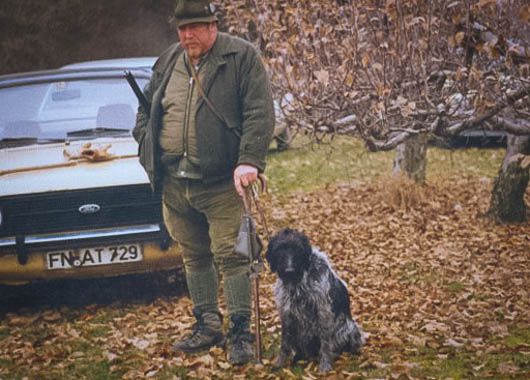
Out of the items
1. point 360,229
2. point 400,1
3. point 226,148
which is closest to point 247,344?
point 226,148

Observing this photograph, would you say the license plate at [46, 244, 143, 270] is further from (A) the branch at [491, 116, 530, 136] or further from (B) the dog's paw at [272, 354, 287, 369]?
(A) the branch at [491, 116, 530, 136]

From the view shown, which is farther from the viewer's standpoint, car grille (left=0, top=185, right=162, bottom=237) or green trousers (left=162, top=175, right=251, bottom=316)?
car grille (left=0, top=185, right=162, bottom=237)

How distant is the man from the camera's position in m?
4.40

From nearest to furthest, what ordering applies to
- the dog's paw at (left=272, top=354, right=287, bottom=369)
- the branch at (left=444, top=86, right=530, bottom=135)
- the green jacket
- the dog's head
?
the dog's head, the green jacket, the dog's paw at (left=272, top=354, right=287, bottom=369), the branch at (left=444, top=86, right=530, bottom=135)

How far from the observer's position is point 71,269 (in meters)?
5.41

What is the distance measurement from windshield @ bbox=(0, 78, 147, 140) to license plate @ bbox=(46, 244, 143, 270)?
1069 millimetres

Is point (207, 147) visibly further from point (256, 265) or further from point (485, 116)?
point (485, 116)

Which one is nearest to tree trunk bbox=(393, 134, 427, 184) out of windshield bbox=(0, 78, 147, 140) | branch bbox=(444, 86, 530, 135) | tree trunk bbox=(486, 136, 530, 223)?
tree trunk bbox=(486, 136, 530, 223)

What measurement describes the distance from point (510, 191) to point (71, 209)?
4617mm

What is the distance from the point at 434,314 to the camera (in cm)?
550

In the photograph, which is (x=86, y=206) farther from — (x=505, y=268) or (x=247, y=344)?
(x=505, y=268)

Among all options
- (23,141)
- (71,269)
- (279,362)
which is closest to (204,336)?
(279,362)

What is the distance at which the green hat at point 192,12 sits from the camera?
4.29 meters

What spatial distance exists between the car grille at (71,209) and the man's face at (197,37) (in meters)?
1.27
